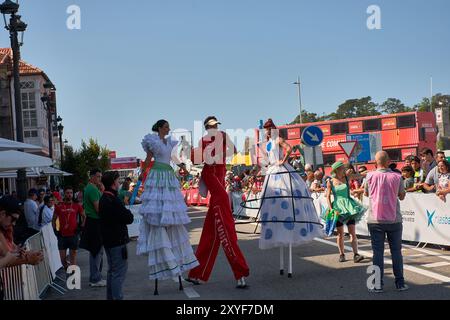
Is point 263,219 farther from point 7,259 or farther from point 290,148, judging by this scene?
point 7,259

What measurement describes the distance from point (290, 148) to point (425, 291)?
9.67ft

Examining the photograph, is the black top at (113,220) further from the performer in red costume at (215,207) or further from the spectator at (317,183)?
the spectator at (317,183)

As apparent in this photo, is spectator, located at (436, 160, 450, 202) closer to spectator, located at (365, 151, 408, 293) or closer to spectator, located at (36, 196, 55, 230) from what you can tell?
spectator, located at (365, 151, 408, 293)

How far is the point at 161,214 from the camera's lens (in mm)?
8383

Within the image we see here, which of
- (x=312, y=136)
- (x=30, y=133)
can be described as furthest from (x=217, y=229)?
(x=30, y=133)

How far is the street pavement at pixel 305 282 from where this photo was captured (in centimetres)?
791

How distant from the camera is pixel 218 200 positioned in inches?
349

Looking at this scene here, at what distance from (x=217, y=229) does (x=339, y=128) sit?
3587cm

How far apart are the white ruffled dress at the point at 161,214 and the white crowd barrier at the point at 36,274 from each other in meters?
1.55

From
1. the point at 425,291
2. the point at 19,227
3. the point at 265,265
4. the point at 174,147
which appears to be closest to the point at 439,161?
the point at 265,265

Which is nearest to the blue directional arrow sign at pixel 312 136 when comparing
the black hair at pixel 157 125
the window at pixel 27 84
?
the black hair at pixel 157 125

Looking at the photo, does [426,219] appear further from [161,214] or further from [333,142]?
[333,142]

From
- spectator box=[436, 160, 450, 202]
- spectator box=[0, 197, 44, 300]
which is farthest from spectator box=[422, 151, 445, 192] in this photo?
spectator box=[0, 197, 44, 300]

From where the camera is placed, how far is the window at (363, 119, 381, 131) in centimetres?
4222
